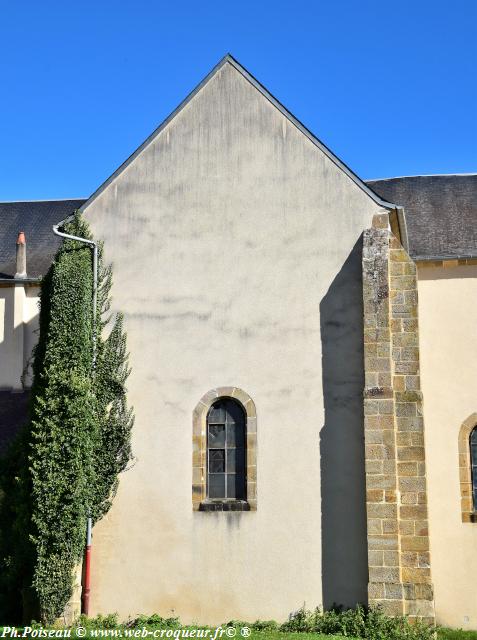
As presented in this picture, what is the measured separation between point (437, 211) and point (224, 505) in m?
9.80

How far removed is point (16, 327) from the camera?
68.9 ft

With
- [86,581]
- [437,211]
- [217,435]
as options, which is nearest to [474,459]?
[217,435]

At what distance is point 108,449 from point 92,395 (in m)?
0.96

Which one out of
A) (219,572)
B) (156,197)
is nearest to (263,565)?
(219,572)

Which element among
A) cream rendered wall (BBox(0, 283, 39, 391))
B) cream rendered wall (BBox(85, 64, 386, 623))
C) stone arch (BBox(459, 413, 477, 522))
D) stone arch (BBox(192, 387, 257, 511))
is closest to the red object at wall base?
cream rendered wall (BBox(85, 64, 386, 623))

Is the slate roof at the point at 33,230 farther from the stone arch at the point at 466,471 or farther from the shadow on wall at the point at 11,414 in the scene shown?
the stone arch at the point at 466,471

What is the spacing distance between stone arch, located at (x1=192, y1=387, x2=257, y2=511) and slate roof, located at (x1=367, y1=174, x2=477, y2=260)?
18.9ft

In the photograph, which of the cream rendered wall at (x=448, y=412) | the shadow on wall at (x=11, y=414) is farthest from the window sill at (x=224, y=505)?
the shadow on wall at (x=11, y=414)

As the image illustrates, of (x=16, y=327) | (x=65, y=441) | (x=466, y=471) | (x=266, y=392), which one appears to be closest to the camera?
(x=65, y=441)

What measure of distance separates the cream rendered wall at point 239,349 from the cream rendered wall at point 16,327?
21.1ft

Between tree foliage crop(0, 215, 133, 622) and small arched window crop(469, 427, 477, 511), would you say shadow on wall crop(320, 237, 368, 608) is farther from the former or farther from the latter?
small arched window crop(469, 427, 477, 511)

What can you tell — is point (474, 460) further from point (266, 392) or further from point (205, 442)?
point (205, 442)

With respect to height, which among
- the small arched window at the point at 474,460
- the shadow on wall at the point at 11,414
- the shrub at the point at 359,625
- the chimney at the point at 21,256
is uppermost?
the chimney at the point at 21,256

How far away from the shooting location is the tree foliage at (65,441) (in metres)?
13.6
